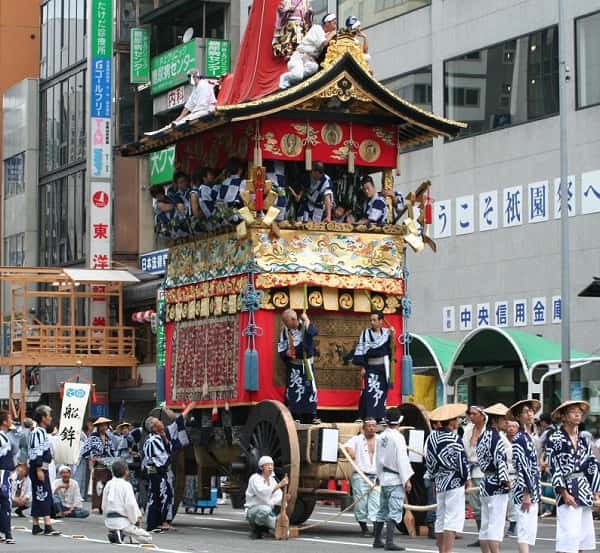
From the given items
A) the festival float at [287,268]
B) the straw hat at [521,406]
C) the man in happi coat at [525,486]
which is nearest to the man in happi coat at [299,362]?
the festival float at [287,268]

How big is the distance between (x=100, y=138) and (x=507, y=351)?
19.7 m

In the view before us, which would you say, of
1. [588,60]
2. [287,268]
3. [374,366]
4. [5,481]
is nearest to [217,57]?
[588,60]

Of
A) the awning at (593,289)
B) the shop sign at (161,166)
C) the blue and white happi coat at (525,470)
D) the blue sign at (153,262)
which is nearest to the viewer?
the blue and white happi coat at (525,470)

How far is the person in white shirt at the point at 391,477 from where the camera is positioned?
18.0 meters

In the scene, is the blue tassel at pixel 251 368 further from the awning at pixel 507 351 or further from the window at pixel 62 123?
the window at pixel 62 123

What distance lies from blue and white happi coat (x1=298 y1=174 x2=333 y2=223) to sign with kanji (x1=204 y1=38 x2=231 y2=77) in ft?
83.4

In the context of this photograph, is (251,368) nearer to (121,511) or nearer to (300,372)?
(300,372)

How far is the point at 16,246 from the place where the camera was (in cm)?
5569

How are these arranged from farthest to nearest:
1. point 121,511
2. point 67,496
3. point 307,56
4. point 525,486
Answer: point 67,496, point 307,56, point 121,511, point 525,486

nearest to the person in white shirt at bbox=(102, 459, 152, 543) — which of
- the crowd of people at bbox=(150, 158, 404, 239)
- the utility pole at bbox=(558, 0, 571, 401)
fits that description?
the crowd of people at bbox=(150, 158, 404, 239)

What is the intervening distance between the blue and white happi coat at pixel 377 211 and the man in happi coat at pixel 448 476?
5.60 m

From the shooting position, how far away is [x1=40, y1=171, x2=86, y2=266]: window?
1992 inches

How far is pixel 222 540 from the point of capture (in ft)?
64.3

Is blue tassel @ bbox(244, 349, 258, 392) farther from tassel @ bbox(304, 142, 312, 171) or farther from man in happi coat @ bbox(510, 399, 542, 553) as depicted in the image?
man in happi coat @ bbox(510, 399, 542, 553)
